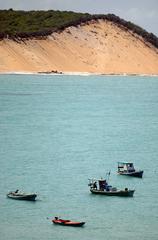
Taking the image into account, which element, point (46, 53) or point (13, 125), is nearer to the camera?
point (13, 125)

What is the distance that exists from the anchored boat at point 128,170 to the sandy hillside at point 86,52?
271ft

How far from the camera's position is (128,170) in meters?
53.2

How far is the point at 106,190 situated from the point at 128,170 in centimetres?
495

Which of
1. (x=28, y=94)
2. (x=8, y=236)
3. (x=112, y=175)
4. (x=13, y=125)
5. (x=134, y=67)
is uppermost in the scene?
(x=134, y=67)

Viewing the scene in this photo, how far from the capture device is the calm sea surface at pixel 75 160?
137 ft

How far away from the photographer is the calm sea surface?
41.9 m

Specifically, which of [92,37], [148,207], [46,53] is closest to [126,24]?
[92,37]

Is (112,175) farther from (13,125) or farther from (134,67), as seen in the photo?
(134,67)

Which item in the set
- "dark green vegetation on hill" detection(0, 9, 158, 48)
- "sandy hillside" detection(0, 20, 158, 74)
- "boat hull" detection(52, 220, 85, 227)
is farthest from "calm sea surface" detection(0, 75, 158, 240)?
"dark green vegetation on hill" detection(0, 9, 158, 48)

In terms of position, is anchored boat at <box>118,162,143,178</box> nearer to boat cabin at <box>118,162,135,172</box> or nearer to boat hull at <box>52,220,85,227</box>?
boat cabin at <box>118,162,135,172</box>

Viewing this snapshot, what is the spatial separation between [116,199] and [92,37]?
361ft

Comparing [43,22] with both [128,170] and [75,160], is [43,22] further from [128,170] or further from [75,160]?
[128,170]

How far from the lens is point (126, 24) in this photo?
165 meters

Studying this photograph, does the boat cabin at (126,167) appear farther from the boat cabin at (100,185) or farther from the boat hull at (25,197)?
the boat hull at (25,197)
